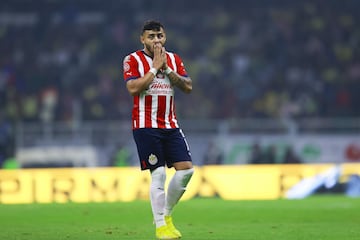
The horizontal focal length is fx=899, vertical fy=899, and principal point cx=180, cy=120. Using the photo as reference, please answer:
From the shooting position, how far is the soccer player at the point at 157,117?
24.6ft

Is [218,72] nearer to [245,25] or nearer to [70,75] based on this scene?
[245,25]

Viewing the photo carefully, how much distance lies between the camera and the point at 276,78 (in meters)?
25.3

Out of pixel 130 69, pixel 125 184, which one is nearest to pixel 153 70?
pixel 130 69

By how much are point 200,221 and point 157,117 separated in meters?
3.13

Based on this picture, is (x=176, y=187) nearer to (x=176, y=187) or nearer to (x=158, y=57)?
(x=176, y=187)

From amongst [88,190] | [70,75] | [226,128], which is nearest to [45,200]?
[88,190]

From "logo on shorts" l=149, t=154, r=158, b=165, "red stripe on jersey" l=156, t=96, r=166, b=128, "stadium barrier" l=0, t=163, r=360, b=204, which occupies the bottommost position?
"stadium barrier" l=0, t=163, r=360, b=204

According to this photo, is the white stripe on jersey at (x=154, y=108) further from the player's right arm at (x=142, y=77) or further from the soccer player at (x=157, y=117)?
the player's right arm at (x=142, y=77)

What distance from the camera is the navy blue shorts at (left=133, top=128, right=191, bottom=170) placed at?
24.8 ft

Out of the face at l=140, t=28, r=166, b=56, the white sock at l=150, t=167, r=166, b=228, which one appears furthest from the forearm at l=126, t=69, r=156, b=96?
the white sock at l=150, t=167, r=166, b=228

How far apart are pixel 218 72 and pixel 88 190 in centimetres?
884

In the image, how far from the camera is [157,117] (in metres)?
7.64

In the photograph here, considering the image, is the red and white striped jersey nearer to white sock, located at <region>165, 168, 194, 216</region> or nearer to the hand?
the hand

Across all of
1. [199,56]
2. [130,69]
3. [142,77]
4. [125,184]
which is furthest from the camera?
[199,56]
